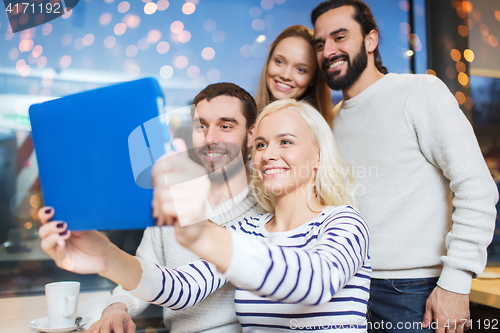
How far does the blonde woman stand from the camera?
473mm

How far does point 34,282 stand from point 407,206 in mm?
1557

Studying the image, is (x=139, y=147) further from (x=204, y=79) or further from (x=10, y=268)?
(x=10, y=268)

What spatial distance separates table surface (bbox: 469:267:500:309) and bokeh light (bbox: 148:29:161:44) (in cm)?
167

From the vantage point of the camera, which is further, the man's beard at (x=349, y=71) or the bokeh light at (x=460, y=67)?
the bokeh light at (x=460, y=67)

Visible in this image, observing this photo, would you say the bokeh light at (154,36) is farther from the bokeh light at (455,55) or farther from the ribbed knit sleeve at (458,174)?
the bokeh light at (455,55)

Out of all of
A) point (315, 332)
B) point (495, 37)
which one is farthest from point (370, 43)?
point (315, 332)

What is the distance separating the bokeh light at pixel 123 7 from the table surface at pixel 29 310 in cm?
125

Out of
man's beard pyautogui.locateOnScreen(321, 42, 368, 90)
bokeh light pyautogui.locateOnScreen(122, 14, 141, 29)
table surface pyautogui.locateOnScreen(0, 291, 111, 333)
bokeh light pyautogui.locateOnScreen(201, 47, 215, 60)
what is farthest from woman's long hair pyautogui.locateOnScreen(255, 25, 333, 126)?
table surface pyautogui.locateOnScreen(0, 291, 111, 333)

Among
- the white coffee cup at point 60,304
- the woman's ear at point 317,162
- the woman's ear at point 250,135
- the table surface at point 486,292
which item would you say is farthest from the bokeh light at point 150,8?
the table surface at point 486,292

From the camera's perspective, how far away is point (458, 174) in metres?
1.03

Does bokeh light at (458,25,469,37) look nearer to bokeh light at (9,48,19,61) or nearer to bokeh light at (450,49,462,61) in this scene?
bokeh light at (450,49,462,61)

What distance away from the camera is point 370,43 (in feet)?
4.32

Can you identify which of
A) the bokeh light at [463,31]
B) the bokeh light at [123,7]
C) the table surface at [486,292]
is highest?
the bokeh light at [123,7]

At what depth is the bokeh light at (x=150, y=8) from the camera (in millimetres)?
1665
